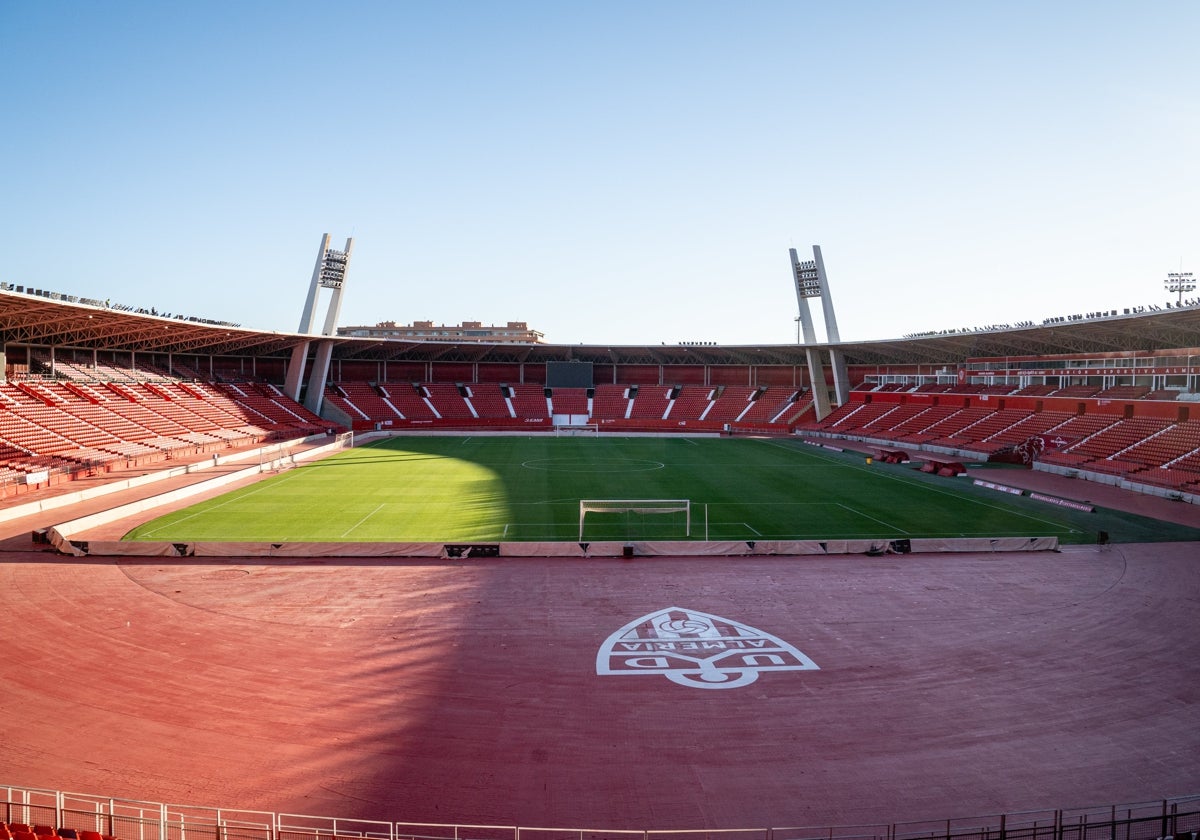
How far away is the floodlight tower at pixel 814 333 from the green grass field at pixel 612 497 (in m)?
25.3

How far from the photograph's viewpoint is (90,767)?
→ 1062 cm

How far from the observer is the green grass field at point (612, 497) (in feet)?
87.9

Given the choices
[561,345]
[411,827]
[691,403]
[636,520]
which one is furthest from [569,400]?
[411,827]

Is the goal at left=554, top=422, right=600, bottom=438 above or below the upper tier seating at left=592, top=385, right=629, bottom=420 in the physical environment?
below

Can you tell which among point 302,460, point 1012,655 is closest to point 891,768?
point 1012,655

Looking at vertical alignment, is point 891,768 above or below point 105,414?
below

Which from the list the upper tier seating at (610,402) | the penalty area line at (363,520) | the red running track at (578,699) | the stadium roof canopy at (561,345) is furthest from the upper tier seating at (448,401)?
the red running track at (578,699)

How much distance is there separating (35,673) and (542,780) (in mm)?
10623

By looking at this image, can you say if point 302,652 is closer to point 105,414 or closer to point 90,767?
point 90,767

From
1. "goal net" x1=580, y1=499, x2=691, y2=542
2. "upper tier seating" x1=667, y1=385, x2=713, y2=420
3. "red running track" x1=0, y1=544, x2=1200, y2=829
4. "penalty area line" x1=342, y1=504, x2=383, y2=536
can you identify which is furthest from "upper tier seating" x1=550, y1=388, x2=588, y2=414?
"red running track" x1=0, y1=544, x2=1200, y2=829

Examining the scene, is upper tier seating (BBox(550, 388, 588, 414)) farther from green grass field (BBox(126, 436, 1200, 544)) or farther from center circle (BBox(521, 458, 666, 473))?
center circle (BBox(521, 458, 666, 473))

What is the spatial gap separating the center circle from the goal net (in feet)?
42.7

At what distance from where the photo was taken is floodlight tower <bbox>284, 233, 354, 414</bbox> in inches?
2758

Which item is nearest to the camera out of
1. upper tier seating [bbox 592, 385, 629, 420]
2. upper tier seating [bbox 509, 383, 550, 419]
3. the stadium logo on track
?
the stadium logo on track
